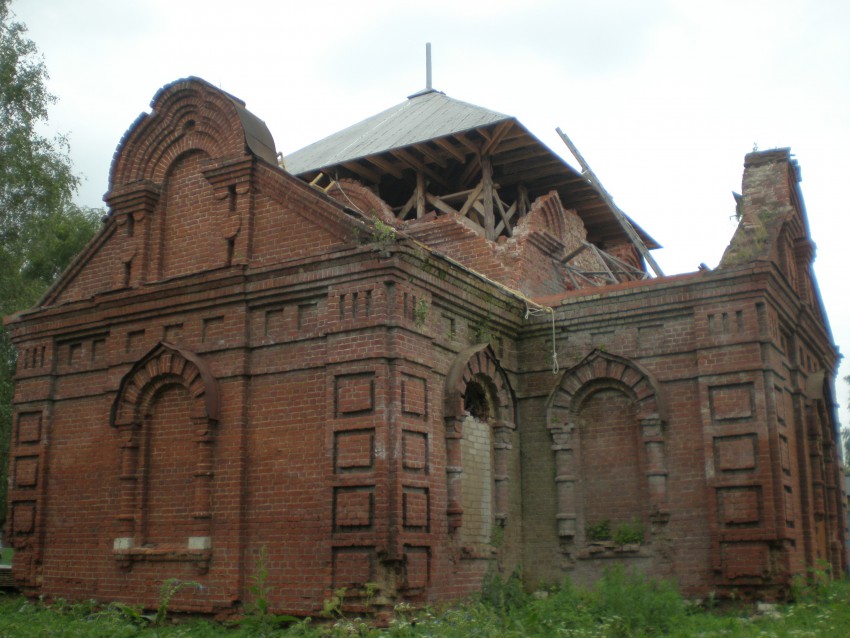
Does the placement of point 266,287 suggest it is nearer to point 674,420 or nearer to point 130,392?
point 130,392

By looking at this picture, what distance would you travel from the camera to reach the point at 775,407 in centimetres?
1193

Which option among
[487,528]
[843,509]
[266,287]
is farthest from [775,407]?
[266,287]

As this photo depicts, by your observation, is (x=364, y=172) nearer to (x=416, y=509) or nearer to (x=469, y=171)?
(x=469, y=171)

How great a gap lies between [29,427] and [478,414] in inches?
264

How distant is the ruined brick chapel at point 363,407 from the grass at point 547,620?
0.33 metres

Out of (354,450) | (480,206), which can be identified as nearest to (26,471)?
(354,450)

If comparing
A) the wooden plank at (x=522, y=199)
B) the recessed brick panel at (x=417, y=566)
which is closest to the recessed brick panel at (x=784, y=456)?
the recessed brick panel at (x=417, y=566)

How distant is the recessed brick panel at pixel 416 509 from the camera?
10625 mm

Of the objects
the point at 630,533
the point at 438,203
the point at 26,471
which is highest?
the point at 438,203

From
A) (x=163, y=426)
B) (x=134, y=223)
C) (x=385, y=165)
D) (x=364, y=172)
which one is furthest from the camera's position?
(x=364, y=172)

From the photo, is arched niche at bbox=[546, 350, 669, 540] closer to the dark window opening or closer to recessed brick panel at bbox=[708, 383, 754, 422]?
recessed brick panel at bbox=[708, 383, 754, 422]

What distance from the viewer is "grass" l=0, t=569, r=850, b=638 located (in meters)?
9.88

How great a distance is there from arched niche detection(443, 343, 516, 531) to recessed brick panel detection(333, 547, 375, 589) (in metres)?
1.46

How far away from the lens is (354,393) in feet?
→ 35.7
